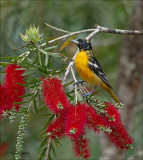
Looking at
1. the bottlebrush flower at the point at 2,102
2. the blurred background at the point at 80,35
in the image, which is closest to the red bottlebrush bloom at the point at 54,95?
the bottlebrush flower at the point at 2,102

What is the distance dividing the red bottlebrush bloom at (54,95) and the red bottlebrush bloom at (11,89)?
0.58ft

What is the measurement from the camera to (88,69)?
9.84 ft

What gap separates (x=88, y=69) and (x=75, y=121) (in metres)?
1.39

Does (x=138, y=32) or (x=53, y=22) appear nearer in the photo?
(x=138, y=32)

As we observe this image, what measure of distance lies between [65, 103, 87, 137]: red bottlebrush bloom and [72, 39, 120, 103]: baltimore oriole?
119cm

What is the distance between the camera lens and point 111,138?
6.21 ft

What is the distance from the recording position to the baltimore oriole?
9.70ft

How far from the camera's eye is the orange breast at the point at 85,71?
9.69 ft

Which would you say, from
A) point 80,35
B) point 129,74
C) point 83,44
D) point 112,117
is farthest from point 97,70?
point 80,35

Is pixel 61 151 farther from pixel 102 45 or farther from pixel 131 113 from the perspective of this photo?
pixel 102 45

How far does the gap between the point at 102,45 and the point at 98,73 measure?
3.11 meters

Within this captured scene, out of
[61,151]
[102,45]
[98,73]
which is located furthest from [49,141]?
[102,45]

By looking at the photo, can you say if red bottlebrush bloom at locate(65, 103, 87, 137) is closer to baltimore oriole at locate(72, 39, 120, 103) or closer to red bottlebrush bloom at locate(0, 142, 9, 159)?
baltimore oriole at locate(72, 39, 120, 103)

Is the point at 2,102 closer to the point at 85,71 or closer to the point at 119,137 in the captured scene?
the point at 119,137
